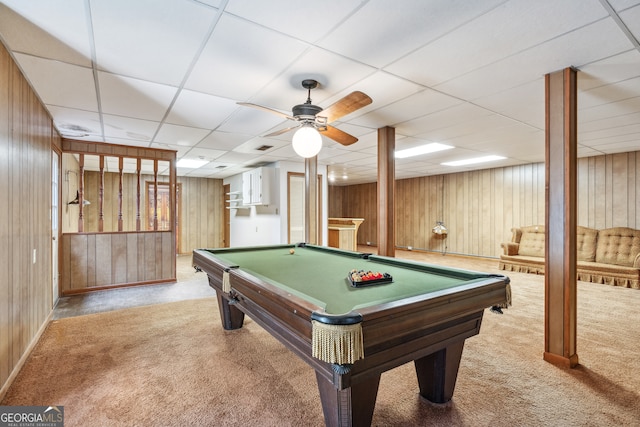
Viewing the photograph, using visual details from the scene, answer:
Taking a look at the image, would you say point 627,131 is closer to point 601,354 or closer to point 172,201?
point 601,354

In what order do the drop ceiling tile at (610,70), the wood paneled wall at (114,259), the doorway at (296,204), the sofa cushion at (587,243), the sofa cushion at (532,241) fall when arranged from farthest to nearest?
the doorway at (296,204) → the sofa cushion at (532,241) → the sofa cushion at (587,243) → the wood paneled wall at (114,259) → the drop ceiling tile at (610,70)

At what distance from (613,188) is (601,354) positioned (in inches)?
183

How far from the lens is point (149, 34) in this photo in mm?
1920

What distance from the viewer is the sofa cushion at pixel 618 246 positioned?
5164 millimetres

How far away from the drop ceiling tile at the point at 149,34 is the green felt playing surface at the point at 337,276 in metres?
1.53

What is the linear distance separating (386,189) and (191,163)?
456cm

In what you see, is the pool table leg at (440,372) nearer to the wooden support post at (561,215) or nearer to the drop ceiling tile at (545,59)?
the wooden support post at (561,215)

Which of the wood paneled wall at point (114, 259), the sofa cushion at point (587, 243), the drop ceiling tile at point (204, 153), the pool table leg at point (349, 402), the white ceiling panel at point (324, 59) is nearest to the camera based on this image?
the pool table leg at point (349, 402)

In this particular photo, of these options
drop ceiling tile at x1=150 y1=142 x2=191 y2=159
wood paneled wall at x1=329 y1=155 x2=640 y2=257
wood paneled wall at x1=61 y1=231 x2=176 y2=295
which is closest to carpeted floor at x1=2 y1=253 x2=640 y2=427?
wood paneled wall at x1=61 y1=231 x2=176 y2=295

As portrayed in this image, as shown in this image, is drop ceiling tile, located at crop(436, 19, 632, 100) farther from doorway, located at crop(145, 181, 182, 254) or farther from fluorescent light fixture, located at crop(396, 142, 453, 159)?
doorway, located at crop(145, 181, 182, 254)

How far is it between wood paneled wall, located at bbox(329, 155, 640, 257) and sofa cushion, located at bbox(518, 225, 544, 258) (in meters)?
0.50

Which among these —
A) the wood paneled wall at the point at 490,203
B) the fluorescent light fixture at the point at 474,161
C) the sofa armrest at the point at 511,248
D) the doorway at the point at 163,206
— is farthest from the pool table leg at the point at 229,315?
the wood paneled wall at the point at 490,203

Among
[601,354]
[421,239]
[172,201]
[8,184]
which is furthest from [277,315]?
[421,239]

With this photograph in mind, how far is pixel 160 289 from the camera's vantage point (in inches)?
193
